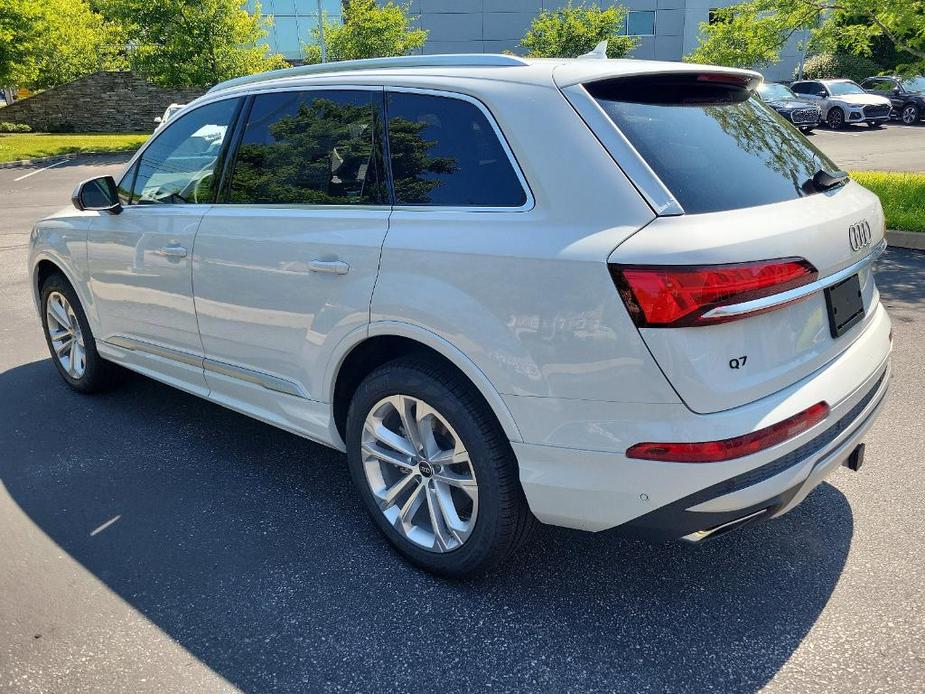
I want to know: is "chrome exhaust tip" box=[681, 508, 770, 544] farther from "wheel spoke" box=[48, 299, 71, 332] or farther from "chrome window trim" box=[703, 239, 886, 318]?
"wheel spoke" box=[48, 299, 71, 332]

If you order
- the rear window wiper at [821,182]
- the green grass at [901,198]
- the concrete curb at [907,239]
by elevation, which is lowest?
the concrete curb at [907,239]

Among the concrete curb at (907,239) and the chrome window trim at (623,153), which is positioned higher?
the chrome window trim at (623,153)

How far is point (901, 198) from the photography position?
986cm

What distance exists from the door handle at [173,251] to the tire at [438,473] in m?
1.29

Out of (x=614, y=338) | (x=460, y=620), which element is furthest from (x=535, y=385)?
(x=460, y=620)

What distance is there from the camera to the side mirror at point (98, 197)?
419 centimetres

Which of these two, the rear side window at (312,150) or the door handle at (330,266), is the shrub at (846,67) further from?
the door handle at (330,266)

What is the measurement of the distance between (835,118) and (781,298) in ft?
94.1

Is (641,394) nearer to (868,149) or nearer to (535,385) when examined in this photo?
(535,385)

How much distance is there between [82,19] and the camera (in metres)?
34.9

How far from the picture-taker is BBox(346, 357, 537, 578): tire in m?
2.61

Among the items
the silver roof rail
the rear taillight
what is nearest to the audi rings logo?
the rear taillight

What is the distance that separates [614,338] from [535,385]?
0.31 metres

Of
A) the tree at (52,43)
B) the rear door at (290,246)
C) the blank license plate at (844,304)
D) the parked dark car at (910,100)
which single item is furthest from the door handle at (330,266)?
the parked dark car at (910,100)
